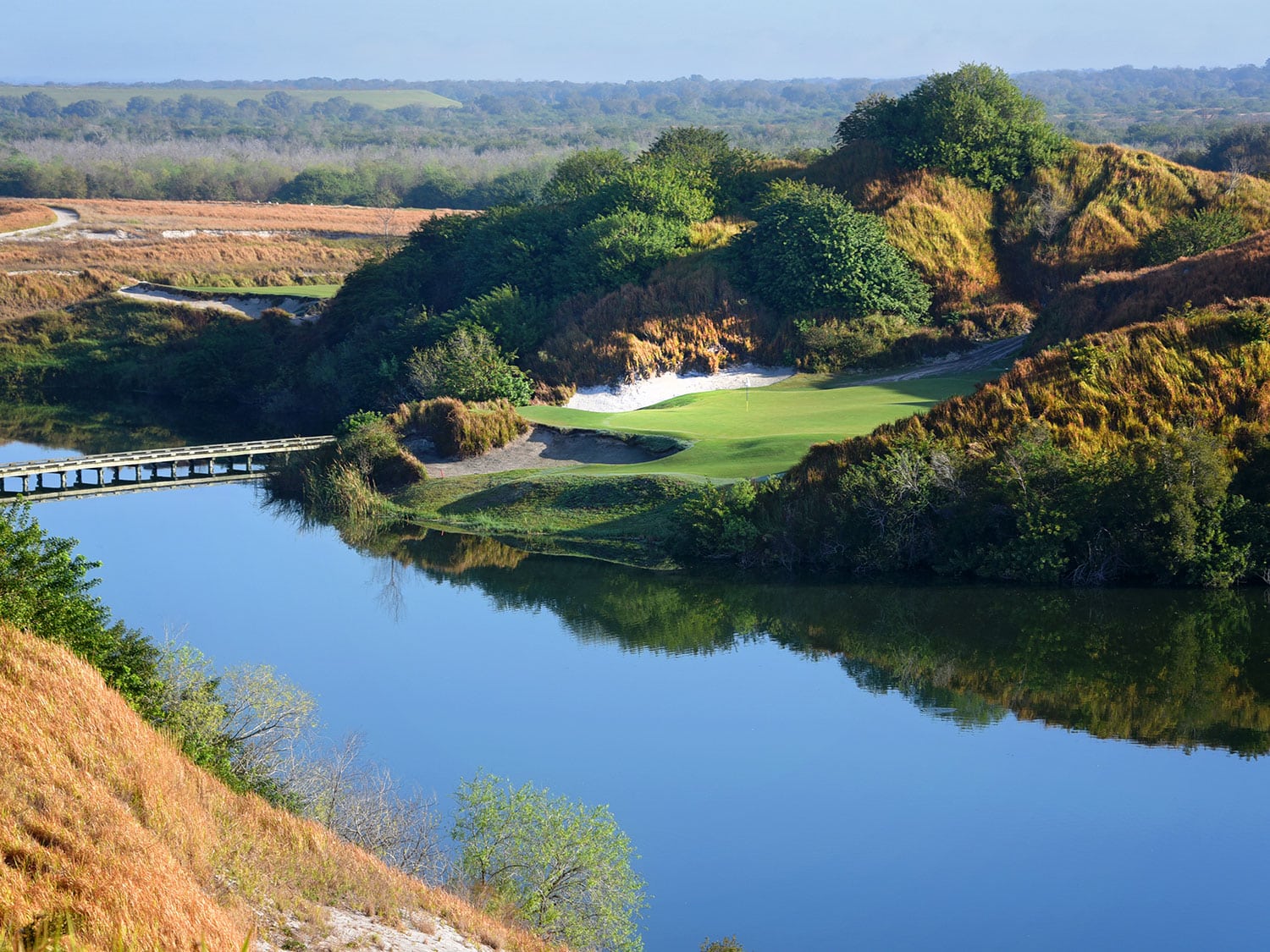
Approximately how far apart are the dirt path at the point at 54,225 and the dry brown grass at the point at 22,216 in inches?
15.5

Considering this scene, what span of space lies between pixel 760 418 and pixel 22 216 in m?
72.4

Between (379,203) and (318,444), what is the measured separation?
96.5 meters

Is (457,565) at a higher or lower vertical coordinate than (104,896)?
lower

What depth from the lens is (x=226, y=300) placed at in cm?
7119

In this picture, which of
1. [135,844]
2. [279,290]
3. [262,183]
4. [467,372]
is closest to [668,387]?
[467,372]

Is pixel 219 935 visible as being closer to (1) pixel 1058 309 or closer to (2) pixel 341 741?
(2) pixel 341 741

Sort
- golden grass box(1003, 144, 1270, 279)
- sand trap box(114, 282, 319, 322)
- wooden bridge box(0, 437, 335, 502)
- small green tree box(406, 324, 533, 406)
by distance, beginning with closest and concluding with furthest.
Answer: wooden bridge box(0, 437, 335, 502) → small green tree box(406, 324, 533, 406) → golden grass box(1003, 144, 1270, 279) → sand trap box(114, 282, 319, 322)

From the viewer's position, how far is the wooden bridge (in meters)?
38.9

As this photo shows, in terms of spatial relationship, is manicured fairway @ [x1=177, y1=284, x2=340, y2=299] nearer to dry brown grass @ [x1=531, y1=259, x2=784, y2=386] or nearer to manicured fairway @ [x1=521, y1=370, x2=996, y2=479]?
dry brown grass @ [x1=531, y1=259, x2=784, y2=386]

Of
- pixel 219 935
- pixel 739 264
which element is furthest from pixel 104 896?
pixel 739 264

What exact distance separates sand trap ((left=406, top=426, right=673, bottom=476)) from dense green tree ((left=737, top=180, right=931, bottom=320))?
48.3 ft

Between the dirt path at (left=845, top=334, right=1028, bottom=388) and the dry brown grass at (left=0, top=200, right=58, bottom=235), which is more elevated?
the dry brown grass at (left=0, top=200, right=58, bottom=235)

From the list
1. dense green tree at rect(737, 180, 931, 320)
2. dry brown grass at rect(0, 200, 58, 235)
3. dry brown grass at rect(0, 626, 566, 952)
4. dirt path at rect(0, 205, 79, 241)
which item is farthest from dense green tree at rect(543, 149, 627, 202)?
dry brown grass at rect(0, 626, 566, 952)

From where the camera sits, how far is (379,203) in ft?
448
